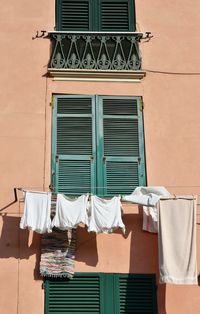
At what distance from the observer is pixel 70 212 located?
7941 millimetres

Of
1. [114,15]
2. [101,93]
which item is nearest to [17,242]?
[101,93]

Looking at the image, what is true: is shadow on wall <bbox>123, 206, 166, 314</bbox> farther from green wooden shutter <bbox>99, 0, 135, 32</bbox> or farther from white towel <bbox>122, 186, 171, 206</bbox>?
green wooden shutter <bbox>99, 0, 135, 32</bbox>

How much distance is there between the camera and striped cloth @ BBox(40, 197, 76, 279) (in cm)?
793

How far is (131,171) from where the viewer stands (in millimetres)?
8742

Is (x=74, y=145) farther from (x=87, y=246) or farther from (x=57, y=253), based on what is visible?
(x=57, y=253)

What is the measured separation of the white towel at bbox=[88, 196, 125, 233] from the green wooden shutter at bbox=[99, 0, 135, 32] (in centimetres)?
321

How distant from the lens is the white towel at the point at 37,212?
786cm

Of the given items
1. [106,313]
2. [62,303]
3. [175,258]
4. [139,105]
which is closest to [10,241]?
[62,303]

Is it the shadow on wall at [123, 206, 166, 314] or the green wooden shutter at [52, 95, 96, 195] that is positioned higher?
the green wooden shutter at [52, 95, 96, 195]

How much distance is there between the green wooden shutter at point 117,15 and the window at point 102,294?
13.7ft

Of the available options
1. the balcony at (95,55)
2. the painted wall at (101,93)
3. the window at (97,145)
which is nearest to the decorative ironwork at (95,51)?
the balcony at (95,55)

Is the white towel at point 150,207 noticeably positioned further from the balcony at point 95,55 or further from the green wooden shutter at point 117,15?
the green wooden shutter at point 117,15

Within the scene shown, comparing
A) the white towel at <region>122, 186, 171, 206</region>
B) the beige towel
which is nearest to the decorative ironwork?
the white towel at <region>122, 186, 171, 206</region>

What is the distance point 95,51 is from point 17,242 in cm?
340
